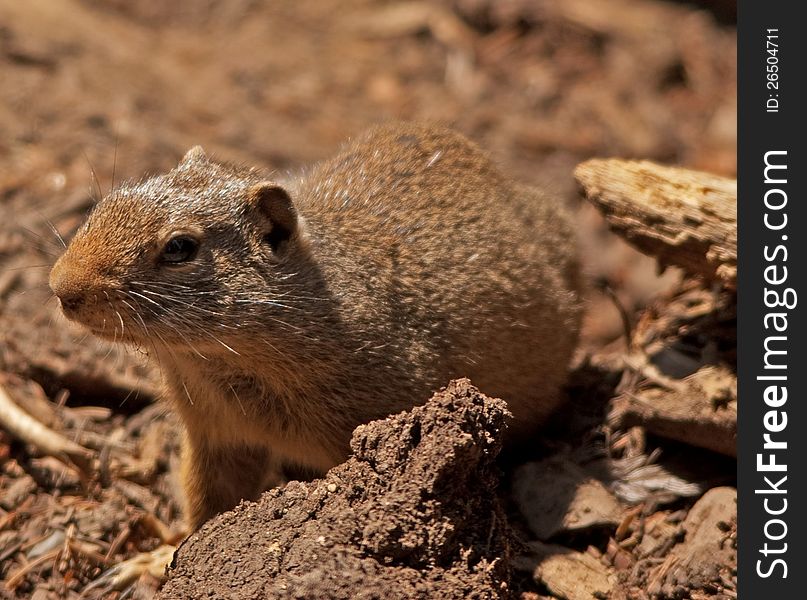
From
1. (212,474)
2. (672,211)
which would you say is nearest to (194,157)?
(212,474)

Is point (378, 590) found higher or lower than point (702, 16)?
lower

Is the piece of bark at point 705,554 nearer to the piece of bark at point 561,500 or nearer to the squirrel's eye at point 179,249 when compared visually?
the piece of bark at point 561,500

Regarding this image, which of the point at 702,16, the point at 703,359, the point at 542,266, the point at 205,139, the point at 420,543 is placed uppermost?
the point at 702,16

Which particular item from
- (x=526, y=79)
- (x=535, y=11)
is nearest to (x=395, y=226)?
(x=526, y=79)
